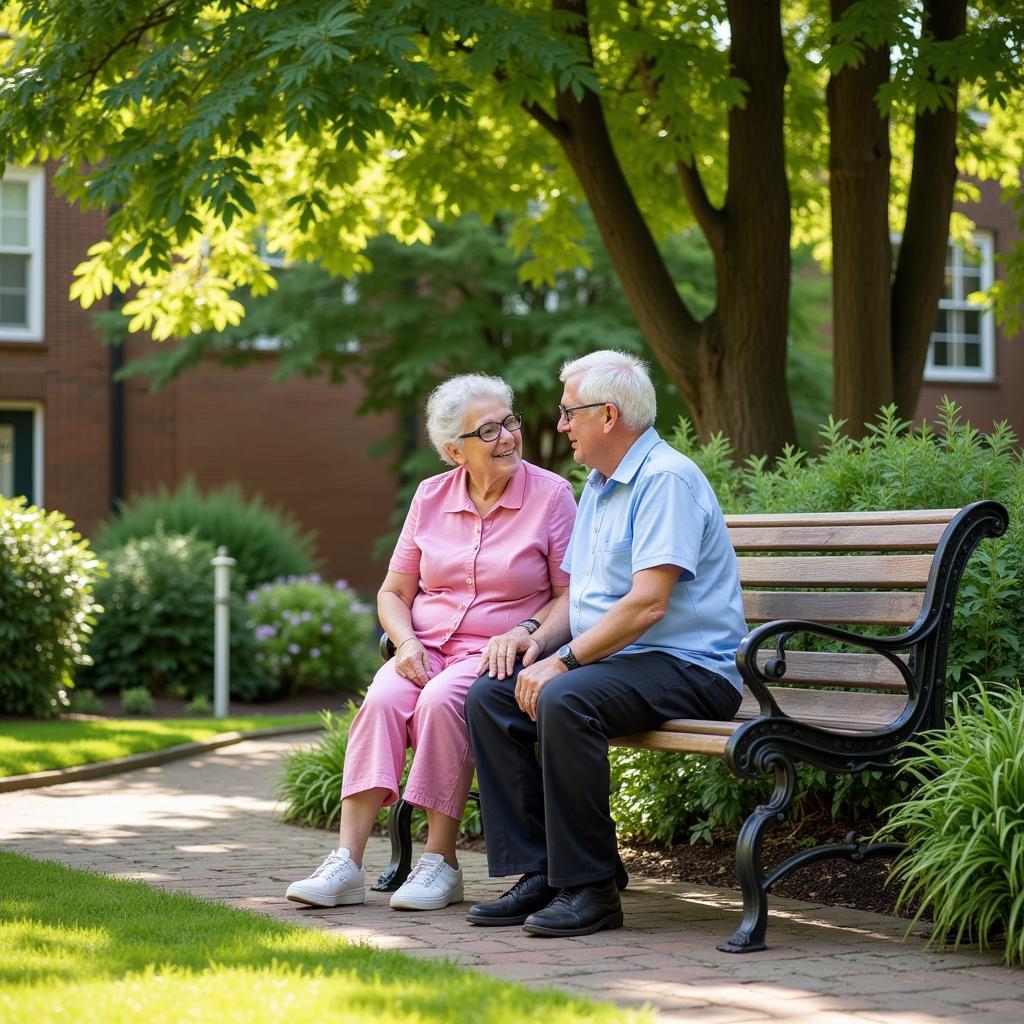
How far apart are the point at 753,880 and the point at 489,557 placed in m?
1.49

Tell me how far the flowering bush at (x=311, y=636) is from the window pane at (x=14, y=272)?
6035mm

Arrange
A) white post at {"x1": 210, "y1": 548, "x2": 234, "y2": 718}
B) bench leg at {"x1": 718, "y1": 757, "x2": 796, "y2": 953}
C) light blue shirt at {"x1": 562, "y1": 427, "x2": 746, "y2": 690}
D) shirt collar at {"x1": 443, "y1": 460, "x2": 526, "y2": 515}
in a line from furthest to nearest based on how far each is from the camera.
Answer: white post at {"x1": 210, "y1": 548, "x2": 234, "y2": 718} < shirt collar at {"x1": 443, "y1": 460, "x2": 526, "y2": 515} < light blue shirt at {"x1": 562, "y1": 427, "x2": 746, "y2": 690} < bench leg at {"x1": 718, "y1": 757, "x2": 796, "y2": 953}

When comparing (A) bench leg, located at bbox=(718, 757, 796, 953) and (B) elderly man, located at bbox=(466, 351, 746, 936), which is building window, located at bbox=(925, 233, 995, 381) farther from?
(A) bench leg, located at bbox=(718, 757, 796, 953)

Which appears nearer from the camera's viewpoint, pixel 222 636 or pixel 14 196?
pixel 222 636

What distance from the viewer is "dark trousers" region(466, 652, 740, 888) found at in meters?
4.52

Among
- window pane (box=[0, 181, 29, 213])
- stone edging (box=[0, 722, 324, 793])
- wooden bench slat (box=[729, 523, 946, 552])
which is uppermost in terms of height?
window pane (box=[0, 181, 29, 213])

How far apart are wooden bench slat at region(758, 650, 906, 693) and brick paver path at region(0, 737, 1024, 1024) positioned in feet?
2.36

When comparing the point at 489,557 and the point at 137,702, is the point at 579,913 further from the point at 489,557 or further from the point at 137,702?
the point at 137,702

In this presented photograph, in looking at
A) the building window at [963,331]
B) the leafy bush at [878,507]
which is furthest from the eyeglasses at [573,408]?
the building window at [963,331]

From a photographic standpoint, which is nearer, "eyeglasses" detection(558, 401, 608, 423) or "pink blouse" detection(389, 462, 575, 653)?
"eyeglasses" detection(558, 401, 608, 423)

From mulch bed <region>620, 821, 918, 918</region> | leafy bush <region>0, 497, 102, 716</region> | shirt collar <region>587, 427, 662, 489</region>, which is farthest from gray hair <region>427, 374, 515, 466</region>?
leafy bush <region>0, 497, 102, 716</region>

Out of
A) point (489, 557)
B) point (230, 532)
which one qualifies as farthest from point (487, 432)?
point (230, 532)

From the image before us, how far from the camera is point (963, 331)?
78.0 ft

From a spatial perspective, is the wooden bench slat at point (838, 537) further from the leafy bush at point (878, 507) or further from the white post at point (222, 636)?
the white post at point (222, 636)
